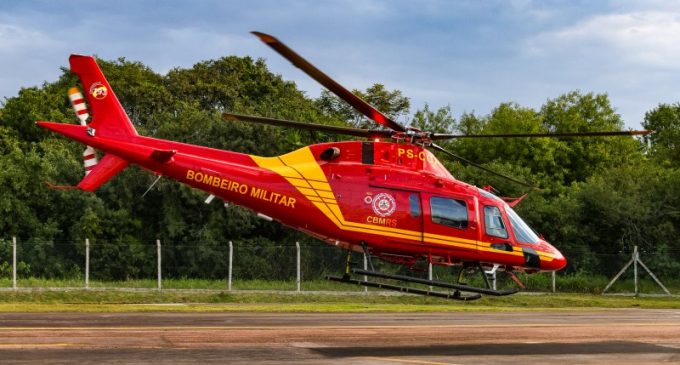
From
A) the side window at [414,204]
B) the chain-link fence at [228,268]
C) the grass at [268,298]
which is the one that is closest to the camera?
the side window at [414,204]

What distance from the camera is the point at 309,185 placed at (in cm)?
1889

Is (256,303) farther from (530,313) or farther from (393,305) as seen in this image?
(530,313)

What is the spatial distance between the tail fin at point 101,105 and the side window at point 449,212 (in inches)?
270

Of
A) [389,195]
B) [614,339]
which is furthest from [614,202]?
[389,195]

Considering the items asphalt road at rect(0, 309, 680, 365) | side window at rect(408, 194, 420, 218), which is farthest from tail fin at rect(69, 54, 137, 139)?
side window at rect(408, 194, 420, 218)

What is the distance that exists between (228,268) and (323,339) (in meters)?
19.2

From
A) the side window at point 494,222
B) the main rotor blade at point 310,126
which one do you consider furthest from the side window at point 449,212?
the main rotor blade at point 310,126

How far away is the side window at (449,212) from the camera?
19.2 m

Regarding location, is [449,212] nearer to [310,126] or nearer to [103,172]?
[310,126]

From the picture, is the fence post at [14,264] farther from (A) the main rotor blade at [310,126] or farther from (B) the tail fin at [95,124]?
(A) the main rotor blade at [310,126]

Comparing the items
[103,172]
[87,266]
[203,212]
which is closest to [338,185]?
[103,172]

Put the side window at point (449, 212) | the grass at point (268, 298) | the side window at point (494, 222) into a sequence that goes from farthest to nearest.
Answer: the grass at point (268, 298)
the side window at point (494, 222)
the side window at point (449, 212)

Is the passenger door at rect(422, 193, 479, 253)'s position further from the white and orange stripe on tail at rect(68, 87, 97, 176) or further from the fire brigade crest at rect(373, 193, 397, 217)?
the white and orange stripe on tail at rect(68, 87, 97, 176)

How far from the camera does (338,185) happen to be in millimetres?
18891
